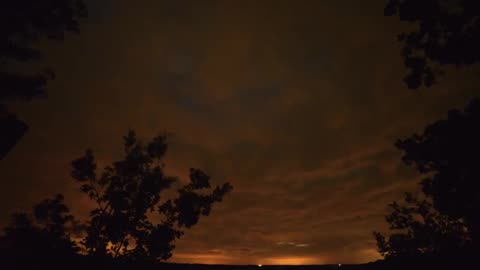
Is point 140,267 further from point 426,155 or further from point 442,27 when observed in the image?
point 442,27

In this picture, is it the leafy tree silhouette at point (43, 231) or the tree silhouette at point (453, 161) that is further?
the leafy tree silhouette at point (43, 231)

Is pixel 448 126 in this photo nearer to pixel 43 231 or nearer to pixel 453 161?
pixel 453 161

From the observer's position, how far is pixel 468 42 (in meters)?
9.82

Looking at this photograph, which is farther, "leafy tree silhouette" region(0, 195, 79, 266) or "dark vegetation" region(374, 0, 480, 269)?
"leafy tree silhouette" region(0, 195, 79, 266)

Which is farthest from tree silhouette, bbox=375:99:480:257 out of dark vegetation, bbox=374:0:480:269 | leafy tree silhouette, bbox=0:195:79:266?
leafy tree silhouette, bbox=0:195:79:266

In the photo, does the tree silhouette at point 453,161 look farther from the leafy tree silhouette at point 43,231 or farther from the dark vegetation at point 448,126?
the leafy tree silhouette at point 43,231

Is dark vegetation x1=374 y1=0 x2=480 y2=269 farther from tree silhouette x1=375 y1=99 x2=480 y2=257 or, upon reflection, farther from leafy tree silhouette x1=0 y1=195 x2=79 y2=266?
leafy tree silhouette x1=0 y1=195 x2=79 y2=266

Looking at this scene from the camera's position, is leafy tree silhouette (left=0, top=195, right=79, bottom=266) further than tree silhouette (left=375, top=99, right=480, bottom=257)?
Yes

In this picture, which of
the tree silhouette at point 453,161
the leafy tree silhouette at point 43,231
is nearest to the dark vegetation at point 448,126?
the tree silhouette at point 453,161

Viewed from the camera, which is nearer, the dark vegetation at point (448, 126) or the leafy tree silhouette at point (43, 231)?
the dark vegetation at point (448, 126)

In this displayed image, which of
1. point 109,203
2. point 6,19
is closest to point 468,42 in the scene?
point 6,19

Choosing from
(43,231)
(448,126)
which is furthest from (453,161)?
(43,231)

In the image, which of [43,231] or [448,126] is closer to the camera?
[448,126]

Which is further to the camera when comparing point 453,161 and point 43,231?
point 43,231
